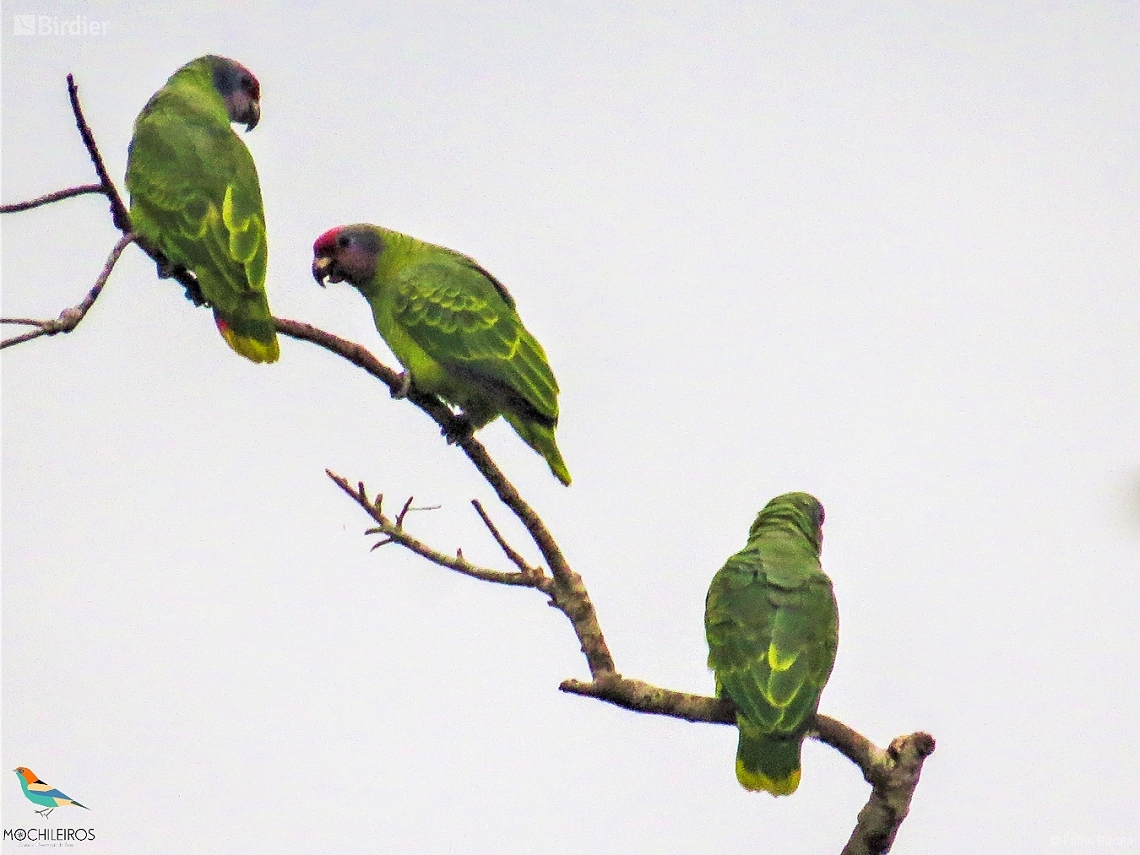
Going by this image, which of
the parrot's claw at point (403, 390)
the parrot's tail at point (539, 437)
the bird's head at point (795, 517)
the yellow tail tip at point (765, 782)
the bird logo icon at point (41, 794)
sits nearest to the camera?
the yellow tail tip at point (765, 782)

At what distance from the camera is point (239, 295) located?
5.51 meters

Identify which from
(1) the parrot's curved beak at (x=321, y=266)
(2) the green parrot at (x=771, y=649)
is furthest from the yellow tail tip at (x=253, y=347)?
(2) the green parrot at (x=771, y=649)

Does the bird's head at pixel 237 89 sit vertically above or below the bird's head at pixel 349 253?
above

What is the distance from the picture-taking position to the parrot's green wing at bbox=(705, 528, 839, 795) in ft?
17.4

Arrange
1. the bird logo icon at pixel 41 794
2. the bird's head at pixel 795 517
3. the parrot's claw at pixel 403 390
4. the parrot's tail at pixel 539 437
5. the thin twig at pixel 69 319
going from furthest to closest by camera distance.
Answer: the bird logo icon at pixel 41 794
the bird's head at pixel 795 517
the parrot's tail at pixel 539 437
the parrot's claw at pixel 403 390
the thin twig at pixel 69 319

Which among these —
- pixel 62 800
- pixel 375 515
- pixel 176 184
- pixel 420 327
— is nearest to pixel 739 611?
pixel 375 515

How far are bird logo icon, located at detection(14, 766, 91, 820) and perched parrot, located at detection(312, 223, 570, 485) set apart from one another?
5.39 m

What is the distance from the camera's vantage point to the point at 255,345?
549 centimetres

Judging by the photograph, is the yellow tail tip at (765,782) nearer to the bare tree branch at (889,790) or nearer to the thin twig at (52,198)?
the bare tree branch at (889,790)

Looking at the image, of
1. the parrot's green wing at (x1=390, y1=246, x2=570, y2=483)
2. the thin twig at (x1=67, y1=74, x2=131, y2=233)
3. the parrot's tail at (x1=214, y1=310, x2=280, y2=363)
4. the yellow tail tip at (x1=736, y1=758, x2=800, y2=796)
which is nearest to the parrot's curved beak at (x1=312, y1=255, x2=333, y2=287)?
the parrot's green wing at (x1=390, y1=246, x2=570, y2=483)

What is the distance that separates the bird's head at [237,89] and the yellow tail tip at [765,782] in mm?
4643

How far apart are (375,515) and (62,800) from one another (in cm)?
680

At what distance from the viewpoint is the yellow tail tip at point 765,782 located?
208 inches

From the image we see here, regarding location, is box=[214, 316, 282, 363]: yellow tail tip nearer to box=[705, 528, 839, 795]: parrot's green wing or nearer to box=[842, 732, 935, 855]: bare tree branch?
box=[705, 528, 839, 795]: parrot's green wing
